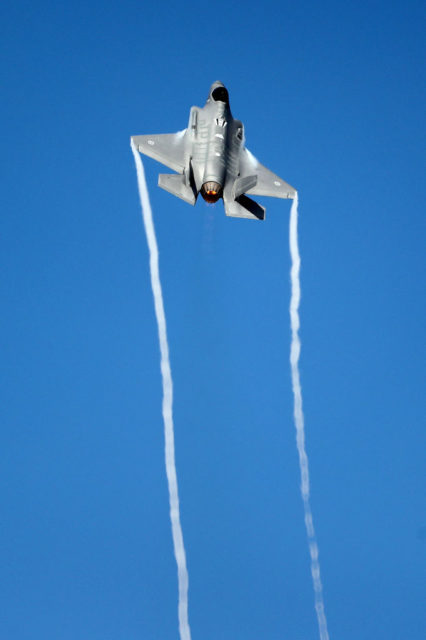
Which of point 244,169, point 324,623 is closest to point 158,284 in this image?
point 244,169

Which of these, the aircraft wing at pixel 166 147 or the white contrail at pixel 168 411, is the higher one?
the aircraft wing at pixel 166 147

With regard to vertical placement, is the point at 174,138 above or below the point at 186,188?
above

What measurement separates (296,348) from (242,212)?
6.65 metres

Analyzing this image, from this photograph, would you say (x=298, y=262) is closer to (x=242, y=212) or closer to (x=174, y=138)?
(x=242, y=212)

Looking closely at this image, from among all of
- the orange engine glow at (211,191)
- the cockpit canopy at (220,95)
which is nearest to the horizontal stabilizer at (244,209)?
the orange engine glow at (211,191)

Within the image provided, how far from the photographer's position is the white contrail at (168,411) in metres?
29.2

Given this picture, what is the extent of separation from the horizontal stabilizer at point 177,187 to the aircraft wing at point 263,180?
283cm

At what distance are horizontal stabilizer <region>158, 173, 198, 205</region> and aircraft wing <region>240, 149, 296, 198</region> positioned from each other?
2.83 meters

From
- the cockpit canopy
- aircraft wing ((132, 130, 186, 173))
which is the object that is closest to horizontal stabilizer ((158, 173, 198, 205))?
aircraft wing ((132, 130, 186, 173))

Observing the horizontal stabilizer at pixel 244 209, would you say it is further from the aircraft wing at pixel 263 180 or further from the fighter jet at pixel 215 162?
the aircraft wing at pixel 263 180

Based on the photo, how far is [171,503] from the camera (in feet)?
97.6

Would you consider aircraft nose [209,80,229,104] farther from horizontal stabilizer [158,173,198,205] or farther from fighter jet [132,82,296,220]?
horizontal stabilizer [158,173,198,205]

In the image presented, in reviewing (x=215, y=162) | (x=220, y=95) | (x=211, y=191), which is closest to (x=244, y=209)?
(x=211, y=191)

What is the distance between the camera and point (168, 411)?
30.8 m
